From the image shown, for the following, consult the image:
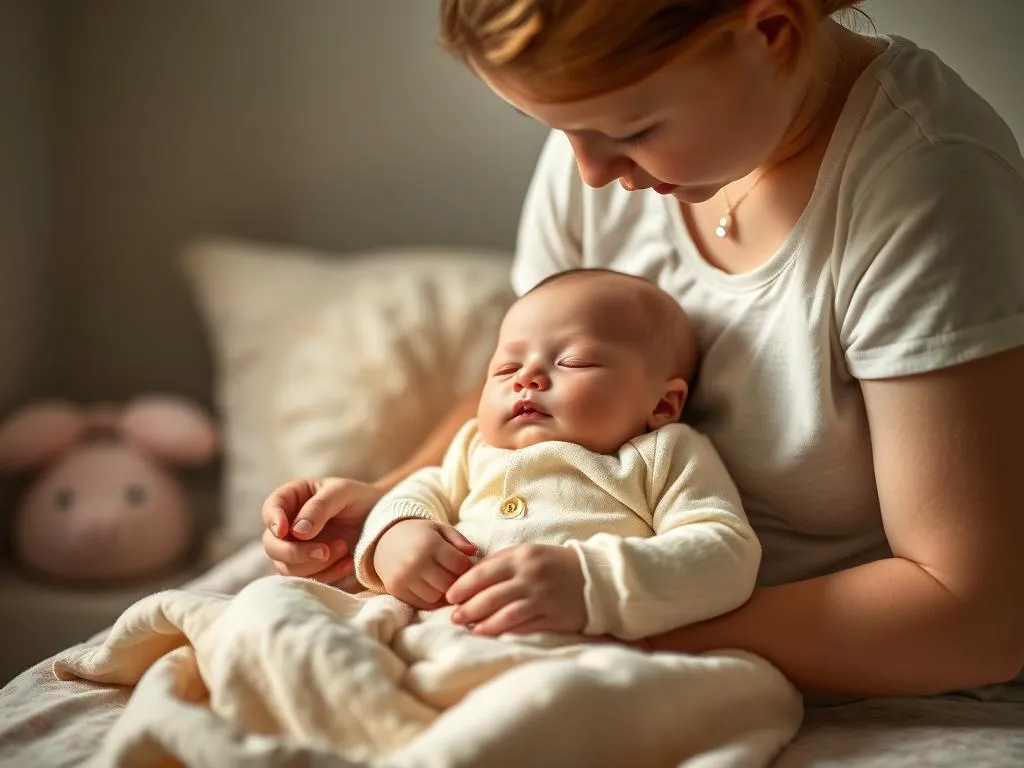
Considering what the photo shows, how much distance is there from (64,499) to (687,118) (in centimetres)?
119

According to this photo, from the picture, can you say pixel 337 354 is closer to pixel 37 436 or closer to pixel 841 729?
pixel 37 436

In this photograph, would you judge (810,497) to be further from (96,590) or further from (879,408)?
(96,590)

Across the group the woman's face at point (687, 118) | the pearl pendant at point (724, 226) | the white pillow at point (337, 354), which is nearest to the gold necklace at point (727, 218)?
the pearl pendant at point (724, 226)

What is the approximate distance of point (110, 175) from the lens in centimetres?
188

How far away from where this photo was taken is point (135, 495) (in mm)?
1633

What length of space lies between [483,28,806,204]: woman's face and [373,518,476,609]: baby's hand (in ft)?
1.01

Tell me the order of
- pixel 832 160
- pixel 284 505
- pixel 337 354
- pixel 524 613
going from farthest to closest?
1. pixel 337 354
2. pixel 284 505
3. pixel 832 160
4. pixel 524 613

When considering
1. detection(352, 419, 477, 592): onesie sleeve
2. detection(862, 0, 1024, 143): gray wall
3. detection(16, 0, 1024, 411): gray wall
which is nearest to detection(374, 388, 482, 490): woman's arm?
detection(352, 419, 477, 592): onesie sleeve

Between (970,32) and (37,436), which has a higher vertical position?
(970,32)

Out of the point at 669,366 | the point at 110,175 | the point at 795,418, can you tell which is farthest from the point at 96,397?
the point at 795,418

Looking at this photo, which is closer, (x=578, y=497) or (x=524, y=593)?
(x=524, y=593)

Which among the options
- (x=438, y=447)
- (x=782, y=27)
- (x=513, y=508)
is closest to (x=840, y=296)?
(x=782, y=27)

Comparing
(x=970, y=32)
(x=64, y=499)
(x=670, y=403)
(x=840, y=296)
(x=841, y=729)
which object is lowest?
(x=64, y=499)

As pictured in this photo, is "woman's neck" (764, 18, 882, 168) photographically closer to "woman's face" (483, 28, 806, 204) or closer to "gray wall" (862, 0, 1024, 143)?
"woman's face" (483, 28, 806, 204)
